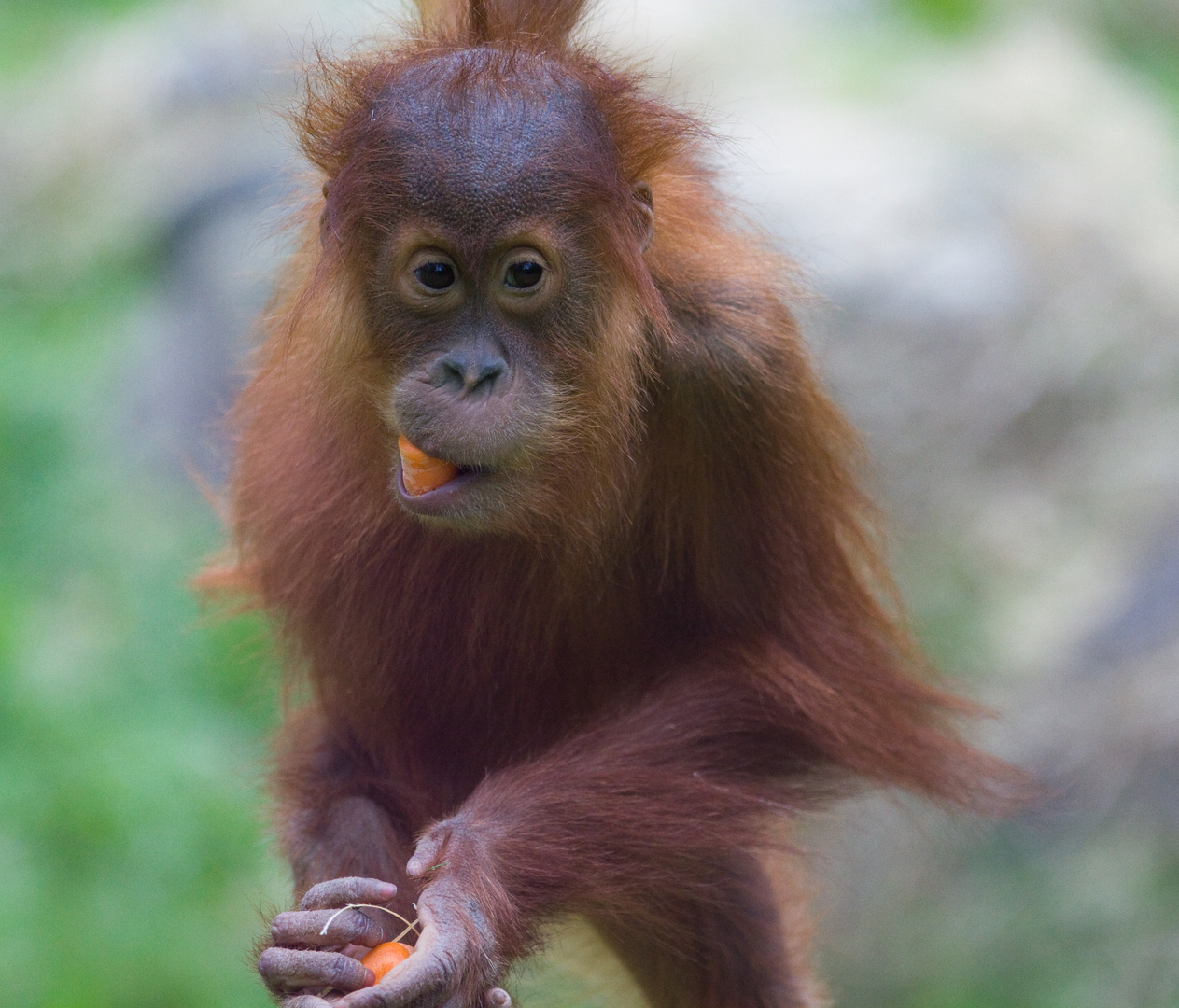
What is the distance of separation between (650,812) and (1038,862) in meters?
A: 2.71

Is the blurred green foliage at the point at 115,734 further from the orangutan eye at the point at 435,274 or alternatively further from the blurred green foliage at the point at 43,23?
the blurred green foliage at the point at 43,23

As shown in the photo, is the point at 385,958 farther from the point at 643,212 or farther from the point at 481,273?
the point at 643,212

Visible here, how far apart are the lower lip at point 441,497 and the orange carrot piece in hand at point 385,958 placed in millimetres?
705

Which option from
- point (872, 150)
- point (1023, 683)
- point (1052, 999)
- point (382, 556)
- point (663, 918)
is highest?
point (872, 150)

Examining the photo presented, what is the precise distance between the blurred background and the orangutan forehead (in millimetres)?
625

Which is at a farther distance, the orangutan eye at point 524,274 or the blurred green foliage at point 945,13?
the blurred green foliage at point 945,13

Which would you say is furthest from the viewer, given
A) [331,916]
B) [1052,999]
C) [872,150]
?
[872,150]

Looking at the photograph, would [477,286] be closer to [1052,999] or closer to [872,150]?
[1052,999]

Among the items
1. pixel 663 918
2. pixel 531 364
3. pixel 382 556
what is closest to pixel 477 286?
pixel 531 364

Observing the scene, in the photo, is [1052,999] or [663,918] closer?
[663,918]

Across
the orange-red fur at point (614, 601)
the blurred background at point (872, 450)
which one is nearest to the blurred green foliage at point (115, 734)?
the blurred background at point (872, 450)

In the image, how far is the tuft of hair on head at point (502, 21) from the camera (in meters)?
2.75

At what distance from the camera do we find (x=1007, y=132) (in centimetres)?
669

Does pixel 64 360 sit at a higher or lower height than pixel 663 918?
lower
